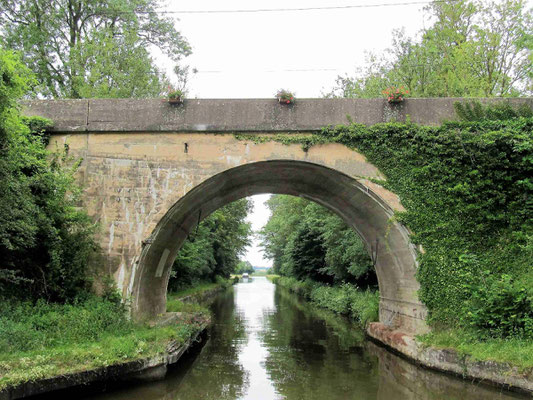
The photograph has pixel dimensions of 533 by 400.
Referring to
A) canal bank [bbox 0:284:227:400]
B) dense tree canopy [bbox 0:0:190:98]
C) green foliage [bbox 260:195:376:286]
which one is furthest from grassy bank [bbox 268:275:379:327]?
dense tree canopy [bbox 0:0:190:98]

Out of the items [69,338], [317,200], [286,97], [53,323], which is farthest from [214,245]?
[69,338]

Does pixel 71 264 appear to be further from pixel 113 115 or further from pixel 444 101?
pixel 444 101

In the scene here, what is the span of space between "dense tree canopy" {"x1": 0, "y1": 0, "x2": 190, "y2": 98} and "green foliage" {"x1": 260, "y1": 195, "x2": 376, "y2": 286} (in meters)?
11.4

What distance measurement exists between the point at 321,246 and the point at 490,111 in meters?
18.7

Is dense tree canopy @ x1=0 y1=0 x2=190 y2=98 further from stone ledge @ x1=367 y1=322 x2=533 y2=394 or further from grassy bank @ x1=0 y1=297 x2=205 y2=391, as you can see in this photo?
stone ledge @ x1=367 y1=322 x2=533 y2=394

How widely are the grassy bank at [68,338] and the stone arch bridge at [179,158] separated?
3.81 feet

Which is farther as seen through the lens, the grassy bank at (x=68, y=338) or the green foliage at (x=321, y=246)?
the green foliage at (x=321, y=246)

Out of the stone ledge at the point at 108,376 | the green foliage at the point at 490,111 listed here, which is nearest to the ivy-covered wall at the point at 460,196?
the green foliage at the point at 490,111

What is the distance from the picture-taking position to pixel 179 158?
10.6m

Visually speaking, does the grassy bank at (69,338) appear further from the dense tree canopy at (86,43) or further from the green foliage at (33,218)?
the dense tree canopy at (86,43)

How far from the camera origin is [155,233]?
10367 millimetres

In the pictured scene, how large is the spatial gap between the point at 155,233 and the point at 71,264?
6.59 ft

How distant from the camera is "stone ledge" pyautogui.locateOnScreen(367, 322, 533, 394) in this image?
7268 millimetres

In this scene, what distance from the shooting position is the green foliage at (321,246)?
1834 cm
